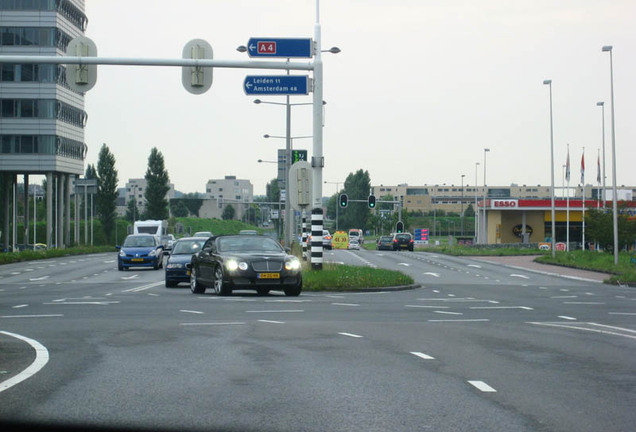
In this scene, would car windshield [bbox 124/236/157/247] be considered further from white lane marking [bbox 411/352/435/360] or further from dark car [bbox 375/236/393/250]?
dark car [bbox 375/236/393/250]

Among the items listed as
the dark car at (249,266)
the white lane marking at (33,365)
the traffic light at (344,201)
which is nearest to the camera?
the white lane marking at (33,365)

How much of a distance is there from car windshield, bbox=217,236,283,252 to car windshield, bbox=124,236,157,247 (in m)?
19.3

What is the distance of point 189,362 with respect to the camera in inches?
383

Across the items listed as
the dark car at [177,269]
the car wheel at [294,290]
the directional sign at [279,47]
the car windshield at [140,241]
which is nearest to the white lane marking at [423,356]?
the car wheel at [294,290]

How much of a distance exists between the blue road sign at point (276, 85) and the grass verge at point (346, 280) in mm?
5294

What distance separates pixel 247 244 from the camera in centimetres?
2275

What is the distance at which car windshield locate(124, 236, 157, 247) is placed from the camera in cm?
4162

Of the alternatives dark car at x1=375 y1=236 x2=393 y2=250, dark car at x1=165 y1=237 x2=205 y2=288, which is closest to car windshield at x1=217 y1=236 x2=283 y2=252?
dark car at x1=165 y1=237 x2=205 y2=288

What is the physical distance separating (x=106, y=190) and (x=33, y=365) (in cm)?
10393

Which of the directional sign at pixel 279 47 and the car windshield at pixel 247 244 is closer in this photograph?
the car windshield at pixel 247 244

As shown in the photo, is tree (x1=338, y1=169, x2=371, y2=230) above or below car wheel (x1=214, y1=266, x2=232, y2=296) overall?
above

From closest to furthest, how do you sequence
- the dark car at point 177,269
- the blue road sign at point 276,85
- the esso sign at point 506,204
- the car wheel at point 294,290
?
the car wheel at point 294,290, the blue road sign at point 276,85, the dark car at point 177,269, the esso sign at point 506,204

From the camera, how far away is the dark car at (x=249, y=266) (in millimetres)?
21516

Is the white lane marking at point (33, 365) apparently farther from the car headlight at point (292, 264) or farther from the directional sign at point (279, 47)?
the directional sign at point (279, 47)
